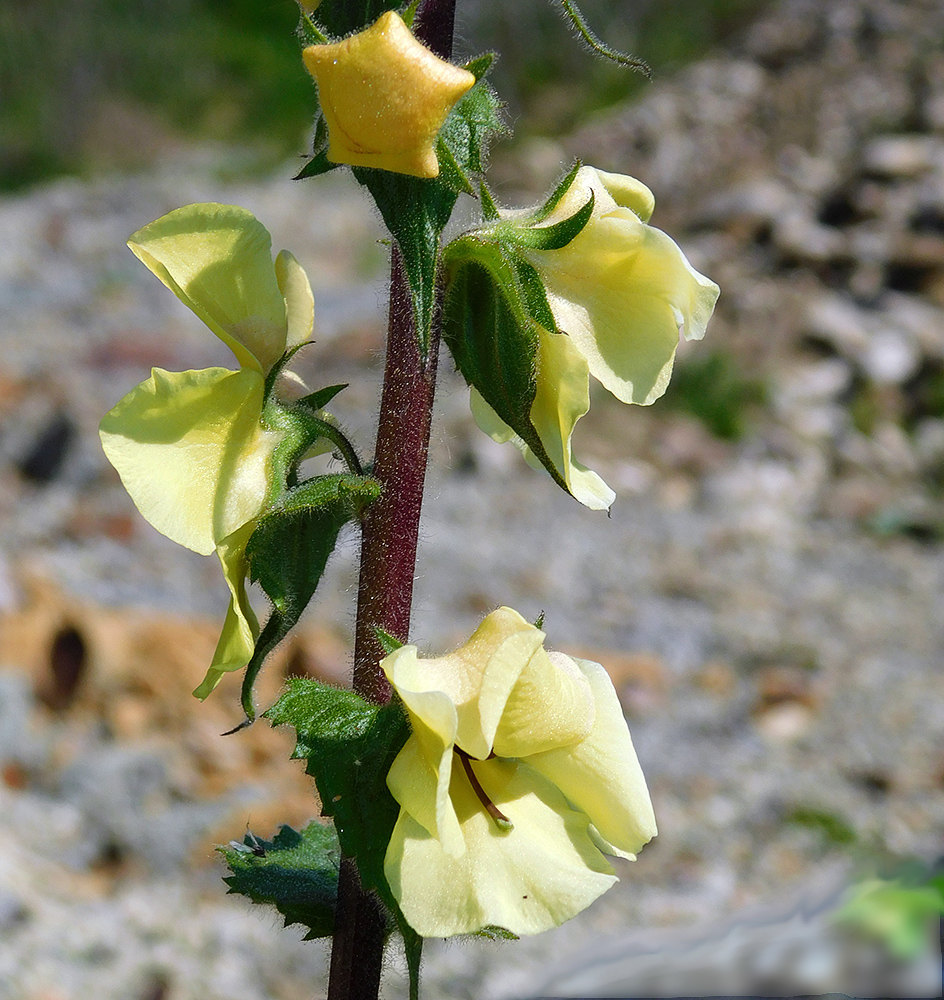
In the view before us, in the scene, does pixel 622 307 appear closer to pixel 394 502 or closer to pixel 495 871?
pixel 394 502

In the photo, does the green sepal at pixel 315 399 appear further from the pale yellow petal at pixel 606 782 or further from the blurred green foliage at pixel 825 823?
the blurred green foliage at pixel 825 823

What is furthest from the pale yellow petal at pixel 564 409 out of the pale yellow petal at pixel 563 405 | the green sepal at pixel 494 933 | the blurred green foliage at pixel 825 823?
the blurred green foliage at pixel 825 823

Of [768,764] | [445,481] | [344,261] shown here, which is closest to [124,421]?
[768,764]

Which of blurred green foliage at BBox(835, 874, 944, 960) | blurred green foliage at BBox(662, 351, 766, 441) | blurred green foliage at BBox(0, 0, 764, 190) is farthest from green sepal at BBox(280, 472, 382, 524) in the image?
blurred green foliage at BBox(0, 0, 764, 190)

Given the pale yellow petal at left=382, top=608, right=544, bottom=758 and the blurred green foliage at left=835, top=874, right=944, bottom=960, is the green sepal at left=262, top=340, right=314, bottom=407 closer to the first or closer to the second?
the pale yellow petal at left=382, top=608, right=544, bottom=758

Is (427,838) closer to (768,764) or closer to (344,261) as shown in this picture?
(768,764)
